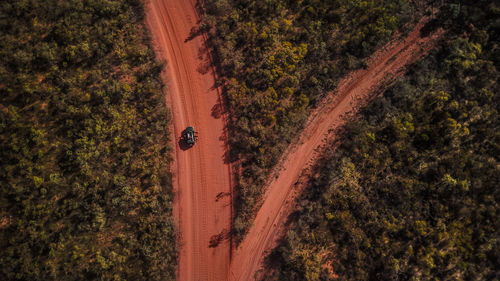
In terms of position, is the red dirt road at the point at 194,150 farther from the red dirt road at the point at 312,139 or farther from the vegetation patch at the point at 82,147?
the red dirt road at the point at 312,139

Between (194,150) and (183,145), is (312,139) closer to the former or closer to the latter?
(194,150)

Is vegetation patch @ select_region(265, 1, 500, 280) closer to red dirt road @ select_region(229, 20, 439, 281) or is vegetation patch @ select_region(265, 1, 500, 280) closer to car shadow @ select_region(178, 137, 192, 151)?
red dirt road @ select_region(229, 20, 439, 281)

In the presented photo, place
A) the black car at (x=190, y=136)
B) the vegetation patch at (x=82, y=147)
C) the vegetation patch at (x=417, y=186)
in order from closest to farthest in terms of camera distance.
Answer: the vegetation patch at (x=82, y=147), the vegetation patch at (x=417, y=186), the black car at (x=190, y=136)

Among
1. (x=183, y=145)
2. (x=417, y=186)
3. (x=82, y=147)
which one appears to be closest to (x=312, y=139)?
(x=417, y=186)


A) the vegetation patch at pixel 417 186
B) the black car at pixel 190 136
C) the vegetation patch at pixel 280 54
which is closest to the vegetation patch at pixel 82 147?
the black car at pixel 190 136

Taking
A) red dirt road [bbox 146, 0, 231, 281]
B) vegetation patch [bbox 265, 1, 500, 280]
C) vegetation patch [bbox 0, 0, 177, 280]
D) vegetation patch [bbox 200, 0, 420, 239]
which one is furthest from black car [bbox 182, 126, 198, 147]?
vegetation patch [bbox 265, 1, 500, 280]

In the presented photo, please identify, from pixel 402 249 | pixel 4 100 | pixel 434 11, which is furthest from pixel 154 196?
pixel 434 11
